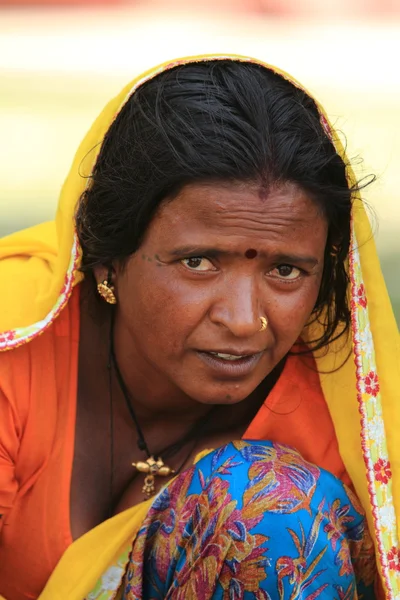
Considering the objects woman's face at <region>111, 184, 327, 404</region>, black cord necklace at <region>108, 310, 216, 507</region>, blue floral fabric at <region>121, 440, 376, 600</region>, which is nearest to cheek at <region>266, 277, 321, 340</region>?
woman's face at <region>111, 184, 327, 404</region>

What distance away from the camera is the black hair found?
7.25 feet

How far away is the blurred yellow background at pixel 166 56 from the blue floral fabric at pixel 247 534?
10.3ft

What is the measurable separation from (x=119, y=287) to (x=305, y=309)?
1.29 ft

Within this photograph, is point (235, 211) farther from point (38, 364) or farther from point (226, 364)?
point (38, 364)

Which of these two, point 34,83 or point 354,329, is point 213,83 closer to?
point 354,329

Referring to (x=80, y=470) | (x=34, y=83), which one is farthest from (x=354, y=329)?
(x=34, y=83)

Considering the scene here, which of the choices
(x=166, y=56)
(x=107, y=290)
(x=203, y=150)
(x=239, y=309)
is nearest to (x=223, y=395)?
(x=239, y=309)

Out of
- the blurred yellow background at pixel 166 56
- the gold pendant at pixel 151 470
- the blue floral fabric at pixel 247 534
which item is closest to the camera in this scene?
the blue floral fabric at pixel 247 534

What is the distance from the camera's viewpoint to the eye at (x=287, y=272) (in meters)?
2.29

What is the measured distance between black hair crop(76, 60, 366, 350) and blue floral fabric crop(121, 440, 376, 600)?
1.59 ft

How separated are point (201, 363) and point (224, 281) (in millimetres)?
180

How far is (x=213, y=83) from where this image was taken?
2318 mm

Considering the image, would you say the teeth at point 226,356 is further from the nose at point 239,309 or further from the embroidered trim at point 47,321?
the embroidered trim at point 47,321

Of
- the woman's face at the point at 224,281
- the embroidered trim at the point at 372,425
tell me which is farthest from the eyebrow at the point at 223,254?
the embroidered trim at the point at 372,425
